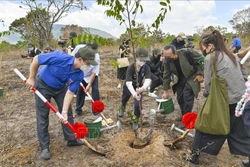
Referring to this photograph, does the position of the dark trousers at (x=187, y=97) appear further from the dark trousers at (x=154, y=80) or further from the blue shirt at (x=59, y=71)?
the blue shirt at (x=59, y=71)

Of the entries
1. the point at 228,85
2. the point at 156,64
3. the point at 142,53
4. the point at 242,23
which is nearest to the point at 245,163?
the point at 228,85

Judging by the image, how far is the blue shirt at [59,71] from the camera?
9.69 ft

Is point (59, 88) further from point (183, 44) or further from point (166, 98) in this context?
point (183, 44)

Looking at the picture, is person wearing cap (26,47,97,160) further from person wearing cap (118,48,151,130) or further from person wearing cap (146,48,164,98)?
person wearing cap (146,48,164,98)

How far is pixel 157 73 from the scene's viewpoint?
20.4 ft

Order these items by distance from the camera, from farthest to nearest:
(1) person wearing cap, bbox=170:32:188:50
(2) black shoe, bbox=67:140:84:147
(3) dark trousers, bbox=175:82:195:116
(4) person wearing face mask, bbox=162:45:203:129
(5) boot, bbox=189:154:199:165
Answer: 1. (1) person wearing cap, bbox=170:32:188:50
2. (3) dark trousers, bbox=175:82:195:116
3. (4) person wearing face mask, bbox=162:45:203:129
4. (2) black shoe, bbox=67:140:84:147
5. (5) boot, bbox=189:154:199:165

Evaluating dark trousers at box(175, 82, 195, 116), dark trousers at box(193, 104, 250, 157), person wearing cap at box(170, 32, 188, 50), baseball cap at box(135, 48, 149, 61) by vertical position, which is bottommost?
dark trousers at box(193, 104, 250, 157)

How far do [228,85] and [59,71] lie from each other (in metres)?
1.98

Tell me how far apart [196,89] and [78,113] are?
7.94 ft

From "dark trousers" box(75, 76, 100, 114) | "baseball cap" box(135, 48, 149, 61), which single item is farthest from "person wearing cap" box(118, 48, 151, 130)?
"dark trousers" box(75, 76, 100, 114)

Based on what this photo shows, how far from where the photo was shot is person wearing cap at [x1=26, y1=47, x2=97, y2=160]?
2973mm

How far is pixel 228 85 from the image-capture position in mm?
2668

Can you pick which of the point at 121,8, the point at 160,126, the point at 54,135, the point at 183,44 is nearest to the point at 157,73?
the point at 183,44

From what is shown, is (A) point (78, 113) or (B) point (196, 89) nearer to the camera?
(B) point (196, 89)
